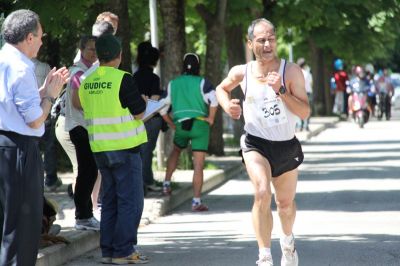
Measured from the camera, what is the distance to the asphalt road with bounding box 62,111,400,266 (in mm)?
10992

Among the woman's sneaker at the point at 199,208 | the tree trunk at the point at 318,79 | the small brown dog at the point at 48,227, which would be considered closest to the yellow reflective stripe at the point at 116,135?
the small brown dog at the point at 48,227

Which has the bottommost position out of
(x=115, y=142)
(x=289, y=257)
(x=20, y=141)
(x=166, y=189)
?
(x=166, y=189)

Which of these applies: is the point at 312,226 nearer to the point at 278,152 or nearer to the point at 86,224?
the point at 86,224

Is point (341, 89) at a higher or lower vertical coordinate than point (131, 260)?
lower

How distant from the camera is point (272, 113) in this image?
953cm

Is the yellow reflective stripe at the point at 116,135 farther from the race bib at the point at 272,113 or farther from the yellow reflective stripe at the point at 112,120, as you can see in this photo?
the race bib at the point at 272,113

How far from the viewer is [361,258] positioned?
1070 centimetres

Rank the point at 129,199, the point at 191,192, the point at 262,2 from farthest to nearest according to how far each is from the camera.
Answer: the point at 262,2 → the point at 191,192 → the point at 129,199

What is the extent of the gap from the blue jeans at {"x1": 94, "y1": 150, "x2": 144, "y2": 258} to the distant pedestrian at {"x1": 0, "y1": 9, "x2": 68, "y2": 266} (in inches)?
102

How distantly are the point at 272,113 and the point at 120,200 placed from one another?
6.19 ft

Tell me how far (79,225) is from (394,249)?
9.52 ft

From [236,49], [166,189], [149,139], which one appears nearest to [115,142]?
[149,139]

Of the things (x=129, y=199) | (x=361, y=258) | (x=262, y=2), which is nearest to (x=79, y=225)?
(x=129, y=199)

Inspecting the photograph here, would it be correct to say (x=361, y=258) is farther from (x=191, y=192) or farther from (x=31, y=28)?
(x=191, y=192)
